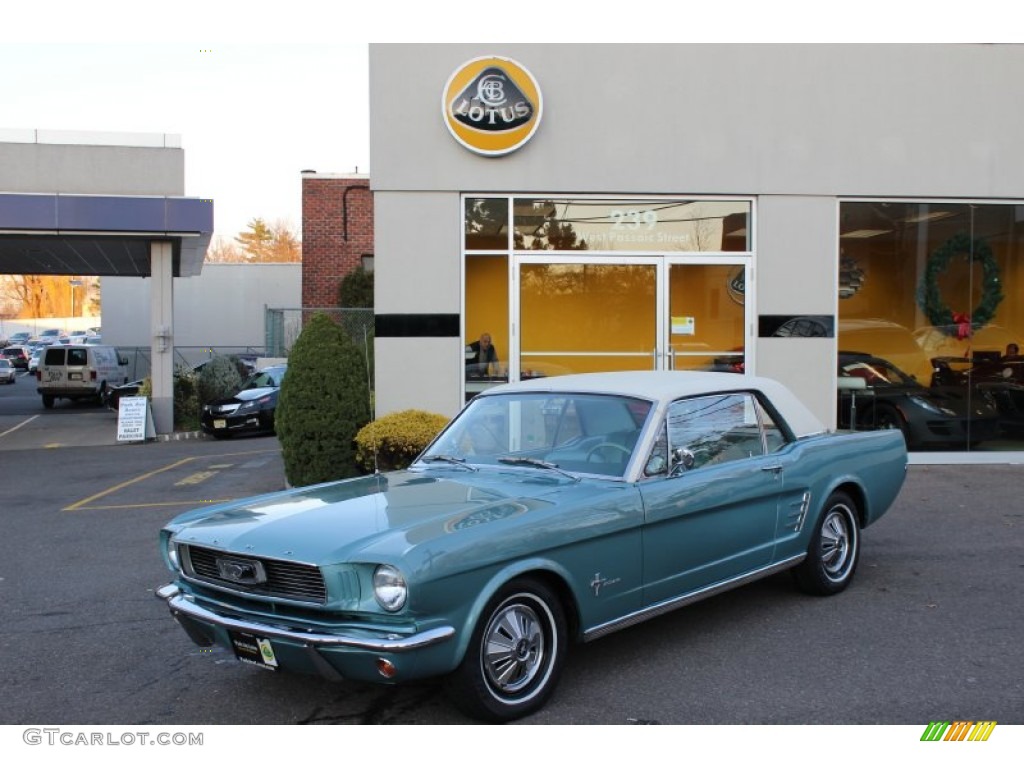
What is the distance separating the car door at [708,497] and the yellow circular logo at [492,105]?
617 centimetres

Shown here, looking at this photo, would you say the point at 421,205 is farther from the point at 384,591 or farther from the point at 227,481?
the point at 384,591

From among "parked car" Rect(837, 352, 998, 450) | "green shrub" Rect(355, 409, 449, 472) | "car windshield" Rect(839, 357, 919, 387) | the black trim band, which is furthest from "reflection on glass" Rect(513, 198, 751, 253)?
A: "green shrub" Rect(355, 409, 449, 472)

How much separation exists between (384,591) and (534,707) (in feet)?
3.14

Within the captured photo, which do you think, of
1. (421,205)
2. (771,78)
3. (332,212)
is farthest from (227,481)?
(332,212)

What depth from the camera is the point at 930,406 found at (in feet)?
39.9

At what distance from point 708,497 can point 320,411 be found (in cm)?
602

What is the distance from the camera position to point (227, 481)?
1278 centimetres

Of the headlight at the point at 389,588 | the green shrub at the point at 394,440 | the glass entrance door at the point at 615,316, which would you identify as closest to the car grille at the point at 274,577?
the headlight at the point at 389,588

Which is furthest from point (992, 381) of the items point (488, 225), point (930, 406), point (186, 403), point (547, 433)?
point (186, 403)

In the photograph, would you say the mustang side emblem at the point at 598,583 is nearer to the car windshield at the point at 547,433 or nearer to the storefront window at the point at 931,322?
the car windshield at the point at 547,433

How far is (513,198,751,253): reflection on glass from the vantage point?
1160cm

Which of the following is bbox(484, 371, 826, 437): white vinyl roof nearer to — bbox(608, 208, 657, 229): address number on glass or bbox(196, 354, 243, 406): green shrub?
bbox(608, 208, 657, 229): address number on glass

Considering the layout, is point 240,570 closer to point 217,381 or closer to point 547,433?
point 547,433

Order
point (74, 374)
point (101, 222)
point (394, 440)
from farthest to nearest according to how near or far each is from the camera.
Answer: point (74, 374), point (101, 222), point (394, 440)
